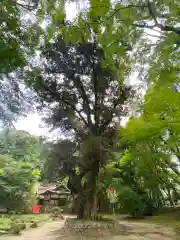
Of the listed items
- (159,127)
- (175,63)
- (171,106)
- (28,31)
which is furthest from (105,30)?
(159,127)

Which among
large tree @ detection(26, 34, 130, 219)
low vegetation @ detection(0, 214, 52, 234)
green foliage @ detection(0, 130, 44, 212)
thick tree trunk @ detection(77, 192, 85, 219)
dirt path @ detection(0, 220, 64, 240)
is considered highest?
large tree @ detection(26, 34, 130, 219)

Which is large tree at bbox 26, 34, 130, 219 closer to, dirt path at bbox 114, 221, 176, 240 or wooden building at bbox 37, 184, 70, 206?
dirt path at bbox 114, 221, 176, 240

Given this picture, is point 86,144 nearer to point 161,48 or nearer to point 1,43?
point 1,43

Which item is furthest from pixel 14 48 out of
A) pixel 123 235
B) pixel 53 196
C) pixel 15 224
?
pixel 53 196

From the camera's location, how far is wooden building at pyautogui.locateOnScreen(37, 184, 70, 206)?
17.2m

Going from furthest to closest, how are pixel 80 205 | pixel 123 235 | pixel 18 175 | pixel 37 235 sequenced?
pixel 18 175 < pixel 80 205 < pixel 37 235 < pixel 123 235

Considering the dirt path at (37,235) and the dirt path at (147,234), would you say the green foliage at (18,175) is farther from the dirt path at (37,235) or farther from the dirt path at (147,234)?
the dirt path at (147,234)

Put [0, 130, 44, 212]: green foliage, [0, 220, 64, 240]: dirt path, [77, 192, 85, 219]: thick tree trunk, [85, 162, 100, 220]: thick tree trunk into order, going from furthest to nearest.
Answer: [0, 130, 44, 212]: green foliage
[77, 192, 85, 219]: thick tree trunk
[85, 162, 100, 220]: thick tree trunk
[0, 220, 64, 240]: dirt path

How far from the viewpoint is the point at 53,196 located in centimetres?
1747

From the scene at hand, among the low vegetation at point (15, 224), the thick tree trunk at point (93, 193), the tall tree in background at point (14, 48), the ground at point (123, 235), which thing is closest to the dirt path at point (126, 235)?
the ground at point (123, 235)

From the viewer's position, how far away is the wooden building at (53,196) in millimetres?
17234

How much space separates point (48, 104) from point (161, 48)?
6777 mm

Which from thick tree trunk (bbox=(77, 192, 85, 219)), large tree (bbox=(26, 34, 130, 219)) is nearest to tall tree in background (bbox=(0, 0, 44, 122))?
large tree (bbox=(26, 34, 130, 219))

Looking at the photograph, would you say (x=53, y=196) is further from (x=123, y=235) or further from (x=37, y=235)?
(x=123, y=235)
